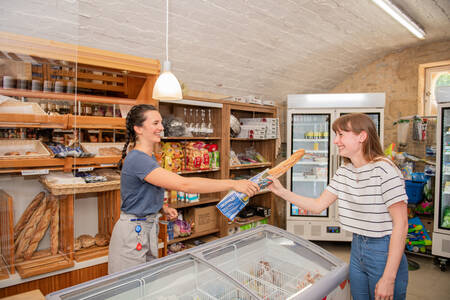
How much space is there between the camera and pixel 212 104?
417 centimetres

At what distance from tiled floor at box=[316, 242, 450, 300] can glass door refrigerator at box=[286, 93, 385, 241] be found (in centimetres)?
51

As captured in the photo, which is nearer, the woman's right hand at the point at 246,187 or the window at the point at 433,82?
the woman's right hand at the point at 246,187

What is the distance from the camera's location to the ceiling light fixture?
11.9 ft

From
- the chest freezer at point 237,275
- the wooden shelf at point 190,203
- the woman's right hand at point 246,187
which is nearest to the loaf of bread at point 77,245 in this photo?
the wooden shelf at point 190,203

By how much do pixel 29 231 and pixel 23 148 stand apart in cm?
68

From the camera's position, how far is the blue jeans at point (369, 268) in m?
1.76

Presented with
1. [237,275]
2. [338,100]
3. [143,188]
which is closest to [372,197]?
[237,275]

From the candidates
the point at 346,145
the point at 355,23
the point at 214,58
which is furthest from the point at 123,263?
the point at 355,23

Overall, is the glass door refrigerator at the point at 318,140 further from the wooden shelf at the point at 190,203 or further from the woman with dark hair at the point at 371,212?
the woman with dark hair at the point at 371,212

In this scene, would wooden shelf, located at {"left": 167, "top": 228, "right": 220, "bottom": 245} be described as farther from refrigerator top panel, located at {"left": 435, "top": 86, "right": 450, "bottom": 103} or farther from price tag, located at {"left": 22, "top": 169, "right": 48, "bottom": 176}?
refrigerator top panel, located at {"left": 435, "top": 86, "right": 450, "bottom": 103}

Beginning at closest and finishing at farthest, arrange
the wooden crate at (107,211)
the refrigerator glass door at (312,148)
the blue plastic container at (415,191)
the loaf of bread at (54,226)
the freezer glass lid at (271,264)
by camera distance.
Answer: the freezer glass lid at (271,264), the loaf of bread at (54,226), the wooden crate at (107,211), the blue plastic container at (415,191), the refrigerator glass door at (312,148)

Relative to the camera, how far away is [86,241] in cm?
296

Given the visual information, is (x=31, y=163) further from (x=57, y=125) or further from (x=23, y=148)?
(x=57, y=125)

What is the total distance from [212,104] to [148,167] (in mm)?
2297
